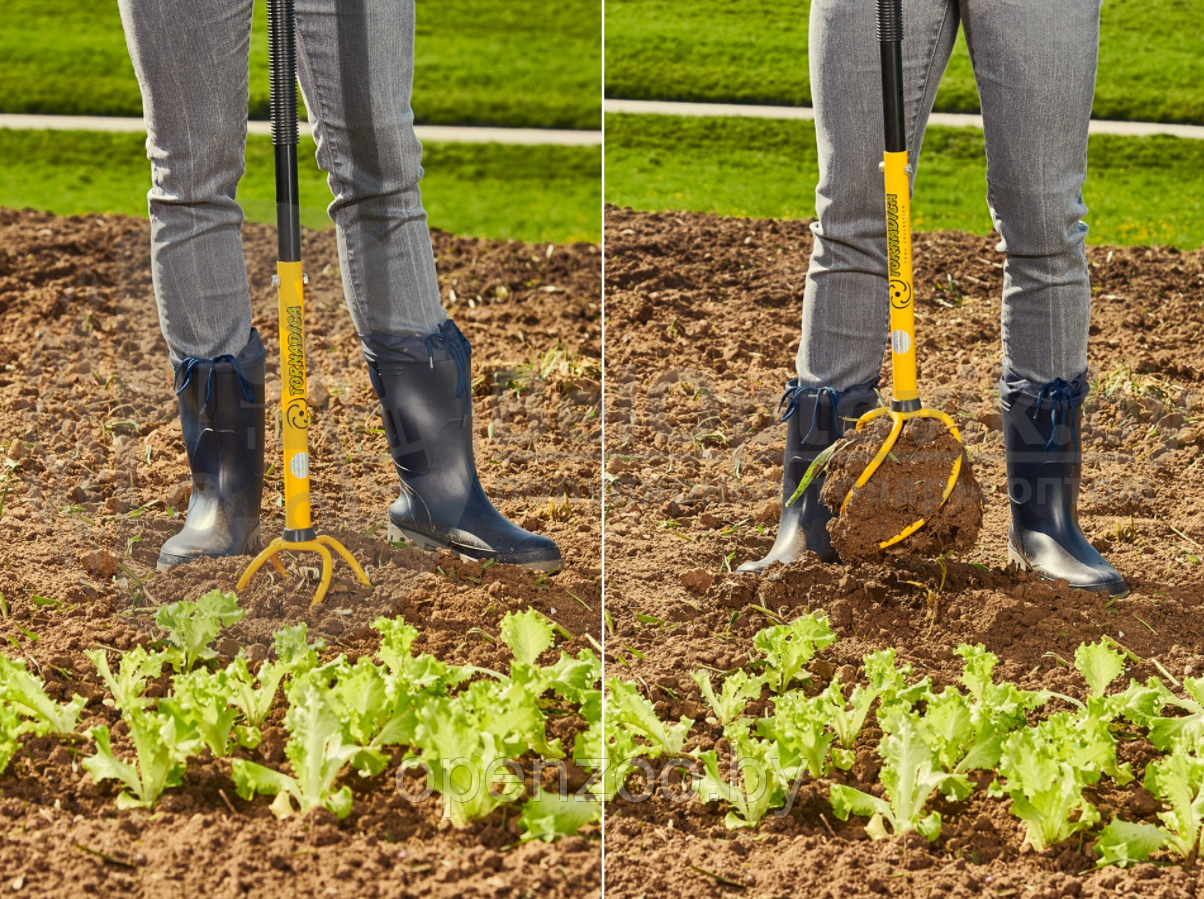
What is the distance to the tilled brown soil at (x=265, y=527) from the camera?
163cm

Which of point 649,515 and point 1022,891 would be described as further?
point 649,515

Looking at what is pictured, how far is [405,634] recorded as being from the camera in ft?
6.82

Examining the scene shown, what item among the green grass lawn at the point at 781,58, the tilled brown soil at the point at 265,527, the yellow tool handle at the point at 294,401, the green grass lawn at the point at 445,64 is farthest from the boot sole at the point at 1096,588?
the green grass lawn at the point at 445,64

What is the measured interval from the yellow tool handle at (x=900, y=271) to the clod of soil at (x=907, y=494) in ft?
0.32

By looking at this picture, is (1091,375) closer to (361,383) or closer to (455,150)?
(361,383)

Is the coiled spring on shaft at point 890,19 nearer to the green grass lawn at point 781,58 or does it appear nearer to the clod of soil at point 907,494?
the clod of soil at point 907,494

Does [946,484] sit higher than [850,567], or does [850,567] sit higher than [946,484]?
[946,484]

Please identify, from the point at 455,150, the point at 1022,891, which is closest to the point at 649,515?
the point at 1022,891

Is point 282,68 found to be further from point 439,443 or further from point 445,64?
point 445,64

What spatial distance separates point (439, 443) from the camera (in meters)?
2.70

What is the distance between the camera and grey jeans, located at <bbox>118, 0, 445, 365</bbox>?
2436mm

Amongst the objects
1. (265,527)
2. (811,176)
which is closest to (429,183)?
(811,176)

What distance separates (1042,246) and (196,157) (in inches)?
70.0

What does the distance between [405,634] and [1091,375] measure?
116 inches
